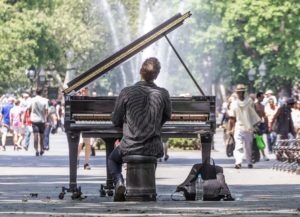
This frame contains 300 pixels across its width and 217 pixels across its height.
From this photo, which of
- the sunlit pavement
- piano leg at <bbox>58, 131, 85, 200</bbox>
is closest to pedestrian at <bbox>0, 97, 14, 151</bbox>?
the sunlit pavement

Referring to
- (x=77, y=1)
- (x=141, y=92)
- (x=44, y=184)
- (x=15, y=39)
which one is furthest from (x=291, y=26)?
(x=141, y=92)

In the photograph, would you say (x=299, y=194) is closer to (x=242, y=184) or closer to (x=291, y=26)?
(x=242, y=184)

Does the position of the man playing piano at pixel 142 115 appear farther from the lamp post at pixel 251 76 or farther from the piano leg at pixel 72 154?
the lamp post at pixel 251 76

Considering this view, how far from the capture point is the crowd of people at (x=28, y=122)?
3981 centimetres

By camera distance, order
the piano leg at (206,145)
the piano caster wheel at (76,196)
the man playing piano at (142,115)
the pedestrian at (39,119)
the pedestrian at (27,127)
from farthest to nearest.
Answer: the pedestrian at (27,127) < the pedestrian at (39,119) < the piano leg at (206,145) < the piano caster wheel at (76,196) < the man playing piano at (142,115)

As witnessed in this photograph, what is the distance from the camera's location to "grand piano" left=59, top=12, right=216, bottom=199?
64.4 ft

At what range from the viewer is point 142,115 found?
18.1 m

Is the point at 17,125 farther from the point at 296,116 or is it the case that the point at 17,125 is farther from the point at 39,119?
the point at 296,116

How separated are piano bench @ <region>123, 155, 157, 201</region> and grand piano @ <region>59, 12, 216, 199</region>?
125 cm

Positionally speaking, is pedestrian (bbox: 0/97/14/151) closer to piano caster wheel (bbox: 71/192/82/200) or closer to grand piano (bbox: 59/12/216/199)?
grand piano (bbox: 59/12/216/199)

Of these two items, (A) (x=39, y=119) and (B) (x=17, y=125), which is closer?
(A) (x=39, y=119)

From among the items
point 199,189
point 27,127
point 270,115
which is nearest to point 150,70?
point 199,189

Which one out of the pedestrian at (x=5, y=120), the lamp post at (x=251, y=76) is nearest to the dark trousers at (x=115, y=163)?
the pedestrian at (x=5, y=120)

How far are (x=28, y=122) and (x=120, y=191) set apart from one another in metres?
28.0
